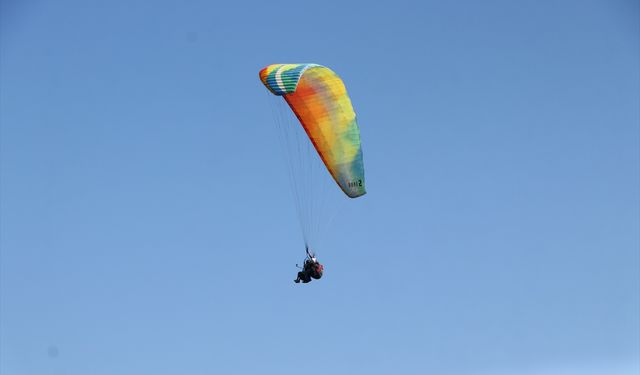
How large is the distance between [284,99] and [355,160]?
412 cm

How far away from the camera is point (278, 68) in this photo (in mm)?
66125

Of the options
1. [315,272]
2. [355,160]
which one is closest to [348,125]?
[355,160]

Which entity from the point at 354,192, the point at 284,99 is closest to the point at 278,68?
the point at 284,99

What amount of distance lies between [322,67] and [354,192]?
5664 millimetres

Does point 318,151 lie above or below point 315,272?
above

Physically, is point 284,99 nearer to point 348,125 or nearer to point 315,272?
point 348,125

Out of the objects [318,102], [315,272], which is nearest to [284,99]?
[318,102]

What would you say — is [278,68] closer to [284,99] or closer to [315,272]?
[284,99]

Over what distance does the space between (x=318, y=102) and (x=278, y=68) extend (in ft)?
8.85

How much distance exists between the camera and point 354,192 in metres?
68.3

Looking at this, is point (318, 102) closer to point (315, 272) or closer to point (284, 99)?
point (284, 99)

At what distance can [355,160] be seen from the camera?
68.4m

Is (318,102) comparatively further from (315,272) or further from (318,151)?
(315,272)

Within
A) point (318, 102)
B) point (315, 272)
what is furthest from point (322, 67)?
point (315, 272)
